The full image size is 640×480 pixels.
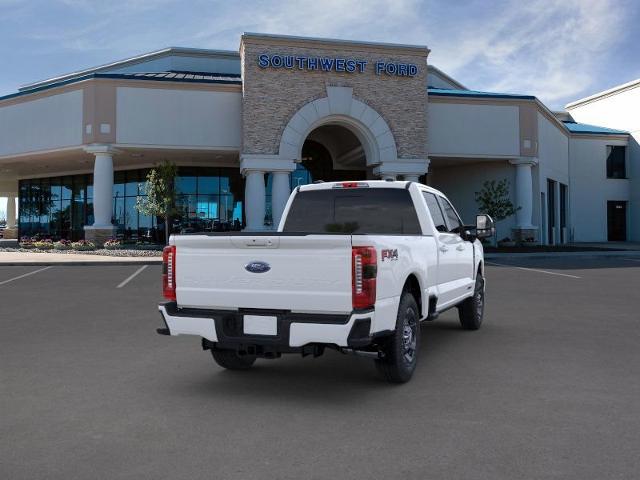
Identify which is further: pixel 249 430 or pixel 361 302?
pixel 361 302

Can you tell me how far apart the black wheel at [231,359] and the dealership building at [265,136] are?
859 inches

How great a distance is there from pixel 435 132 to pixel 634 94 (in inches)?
806

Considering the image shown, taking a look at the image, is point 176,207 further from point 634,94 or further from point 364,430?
point 634,94

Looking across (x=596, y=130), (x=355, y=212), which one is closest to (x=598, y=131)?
(x=596, y=130)

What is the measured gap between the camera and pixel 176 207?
94.6ft

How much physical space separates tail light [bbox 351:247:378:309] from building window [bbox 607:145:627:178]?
42.3 meters

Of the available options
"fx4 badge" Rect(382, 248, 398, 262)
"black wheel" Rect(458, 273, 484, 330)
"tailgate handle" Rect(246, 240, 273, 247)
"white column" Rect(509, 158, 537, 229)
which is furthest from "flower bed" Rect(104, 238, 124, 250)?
"fx4 badge" Rect(382, 248, 398, 262)

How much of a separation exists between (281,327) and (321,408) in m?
0.75

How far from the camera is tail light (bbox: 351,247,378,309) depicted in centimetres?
500

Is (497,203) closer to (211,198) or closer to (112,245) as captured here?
(211,198)

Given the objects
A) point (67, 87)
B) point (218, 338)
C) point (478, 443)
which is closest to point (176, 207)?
point (67, 87)

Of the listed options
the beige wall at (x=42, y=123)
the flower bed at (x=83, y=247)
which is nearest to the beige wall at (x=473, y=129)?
the flower bed at (x=83, y=247)

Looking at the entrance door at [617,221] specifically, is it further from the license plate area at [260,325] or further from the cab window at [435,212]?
the license plate area at [260,325]

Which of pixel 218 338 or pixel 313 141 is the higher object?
pixel 313 141
